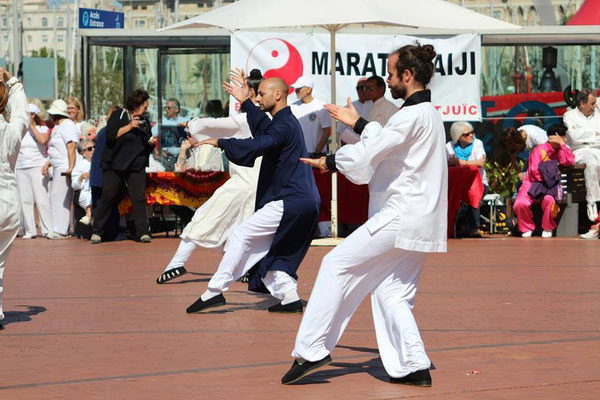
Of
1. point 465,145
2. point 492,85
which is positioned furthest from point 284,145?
point 492,85

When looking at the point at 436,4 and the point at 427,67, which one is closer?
the point at 427,67

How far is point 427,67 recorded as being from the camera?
739 centimetres

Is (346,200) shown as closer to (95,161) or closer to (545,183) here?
(545,183)

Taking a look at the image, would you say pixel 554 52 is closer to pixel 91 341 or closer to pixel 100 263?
pixel 100 263

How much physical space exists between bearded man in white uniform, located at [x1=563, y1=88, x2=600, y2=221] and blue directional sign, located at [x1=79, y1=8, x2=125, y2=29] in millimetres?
10417

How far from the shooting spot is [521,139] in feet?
63.2

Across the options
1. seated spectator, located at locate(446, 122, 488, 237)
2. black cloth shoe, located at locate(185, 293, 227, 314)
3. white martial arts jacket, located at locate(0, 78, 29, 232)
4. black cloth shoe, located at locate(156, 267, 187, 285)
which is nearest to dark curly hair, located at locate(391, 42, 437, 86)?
white martial arts jacket, located at locate(0, 78, 29, 232)

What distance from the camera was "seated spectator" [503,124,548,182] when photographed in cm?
1922

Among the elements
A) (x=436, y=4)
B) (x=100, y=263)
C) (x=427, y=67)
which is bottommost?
(x=100, y=263)

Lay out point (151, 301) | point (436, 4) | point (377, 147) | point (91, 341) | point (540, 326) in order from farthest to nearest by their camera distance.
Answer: point (436, 4)
point (151, 301)
point (540, 326)
point (91, 341)
point (377, 147)

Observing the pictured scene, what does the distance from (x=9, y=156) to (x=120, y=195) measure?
27.9 feet

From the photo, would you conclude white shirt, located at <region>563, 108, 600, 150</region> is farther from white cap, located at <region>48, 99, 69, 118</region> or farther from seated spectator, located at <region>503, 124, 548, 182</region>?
white cap, located at <region>48, 99, 69, 118</region>

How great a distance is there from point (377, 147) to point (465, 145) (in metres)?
12.1

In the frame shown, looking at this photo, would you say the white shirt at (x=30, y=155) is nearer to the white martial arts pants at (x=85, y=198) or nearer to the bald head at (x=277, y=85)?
the white martial arts pants at (x=85, y=198)
